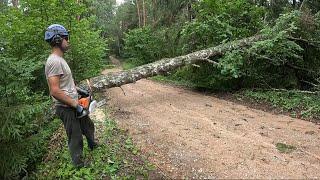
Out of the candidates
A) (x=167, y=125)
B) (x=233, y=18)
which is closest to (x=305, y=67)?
(x=233, y=18)

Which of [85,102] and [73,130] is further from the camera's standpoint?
[85,102]

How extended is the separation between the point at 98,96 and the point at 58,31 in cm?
722

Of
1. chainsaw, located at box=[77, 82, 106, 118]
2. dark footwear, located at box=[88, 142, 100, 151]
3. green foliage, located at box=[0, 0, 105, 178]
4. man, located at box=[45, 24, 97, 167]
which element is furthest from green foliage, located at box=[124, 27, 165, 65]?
man, located at box=[45, 24, 97, 167]

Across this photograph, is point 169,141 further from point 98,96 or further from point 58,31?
point 98,96

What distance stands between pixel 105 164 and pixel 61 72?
1.79 meters

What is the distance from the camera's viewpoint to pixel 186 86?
14.2 metres

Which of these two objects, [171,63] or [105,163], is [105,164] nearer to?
[105,163]

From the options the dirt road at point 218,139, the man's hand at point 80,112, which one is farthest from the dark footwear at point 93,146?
the man's hand at point 80,112

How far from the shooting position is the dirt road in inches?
216

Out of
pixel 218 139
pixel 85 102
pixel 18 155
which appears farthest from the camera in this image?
pixel 218 139

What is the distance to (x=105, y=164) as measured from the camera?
5.87 m

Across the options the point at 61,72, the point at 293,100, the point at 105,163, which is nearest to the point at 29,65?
the point at 61,72

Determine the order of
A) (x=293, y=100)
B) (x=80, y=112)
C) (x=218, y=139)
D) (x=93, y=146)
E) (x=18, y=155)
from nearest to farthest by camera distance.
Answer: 1. (x=80, y=112)
2. (x=18, y=155)
3. (x=93, y=146)
4. (x=218, y=139)
5. (x=293, y=100)

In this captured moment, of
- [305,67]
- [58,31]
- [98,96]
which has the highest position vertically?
[58,31]
